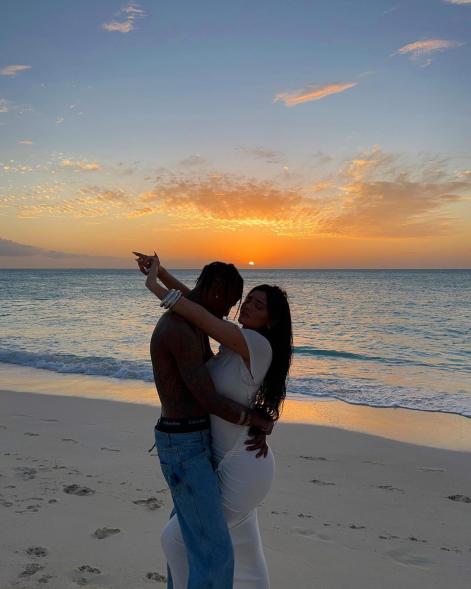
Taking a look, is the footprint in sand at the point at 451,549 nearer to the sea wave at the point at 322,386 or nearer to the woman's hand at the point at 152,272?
the woman's hand at the point at 152,272

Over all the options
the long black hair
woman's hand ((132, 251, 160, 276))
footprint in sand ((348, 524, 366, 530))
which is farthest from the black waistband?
footprint in sand ((348, 524, 366, 530))

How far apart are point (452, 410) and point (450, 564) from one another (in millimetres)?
6330

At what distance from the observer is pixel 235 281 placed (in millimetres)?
2670

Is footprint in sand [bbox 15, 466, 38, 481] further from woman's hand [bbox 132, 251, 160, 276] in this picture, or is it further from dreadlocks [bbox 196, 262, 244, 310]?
dreadlocks [bbox 196, 262, 244, 310]

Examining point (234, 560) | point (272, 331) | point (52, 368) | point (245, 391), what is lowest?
point (52, 368)

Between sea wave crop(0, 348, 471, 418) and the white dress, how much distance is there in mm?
8215

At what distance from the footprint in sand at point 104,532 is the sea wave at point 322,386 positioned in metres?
7.07

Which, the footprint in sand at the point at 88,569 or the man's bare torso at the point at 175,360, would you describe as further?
the footprint in sand at the point at 88,569

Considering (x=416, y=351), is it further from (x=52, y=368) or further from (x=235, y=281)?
(x=235, y=281)

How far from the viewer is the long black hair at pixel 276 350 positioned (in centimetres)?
276

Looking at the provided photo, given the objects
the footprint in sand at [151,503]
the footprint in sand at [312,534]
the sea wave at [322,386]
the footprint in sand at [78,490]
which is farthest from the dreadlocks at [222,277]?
the sea wave at [322,386]

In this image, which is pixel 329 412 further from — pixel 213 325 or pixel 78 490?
pixel 213 325

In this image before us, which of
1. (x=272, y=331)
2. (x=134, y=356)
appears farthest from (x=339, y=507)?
(x=134, y=356)

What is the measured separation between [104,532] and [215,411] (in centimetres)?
265
